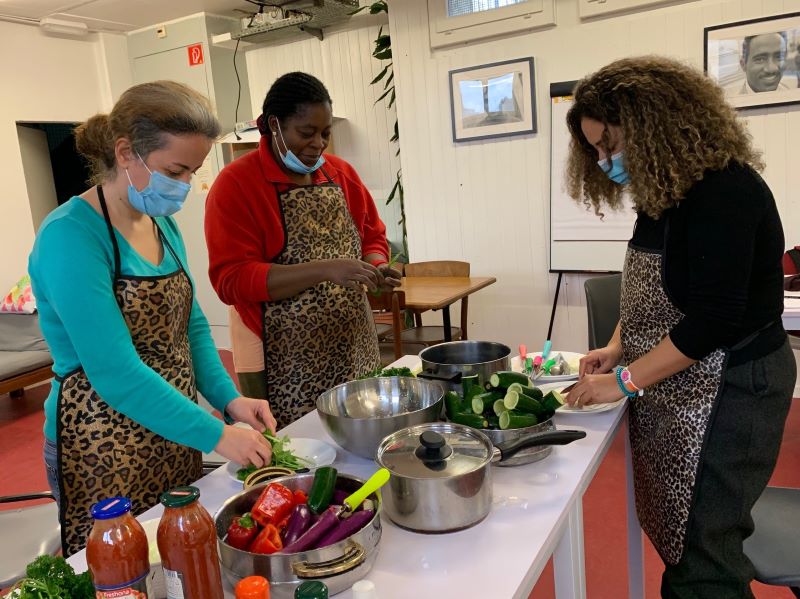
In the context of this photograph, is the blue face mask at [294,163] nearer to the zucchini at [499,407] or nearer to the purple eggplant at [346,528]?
the zucchini at [499,407]

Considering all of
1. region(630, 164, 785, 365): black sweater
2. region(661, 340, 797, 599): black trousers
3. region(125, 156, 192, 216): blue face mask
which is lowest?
region(661, 340, 797, 599): black trousers

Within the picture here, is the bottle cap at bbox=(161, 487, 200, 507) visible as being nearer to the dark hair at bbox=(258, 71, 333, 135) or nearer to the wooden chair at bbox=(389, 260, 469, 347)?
the dark hair at bbox=(258, 71, 333, 135)

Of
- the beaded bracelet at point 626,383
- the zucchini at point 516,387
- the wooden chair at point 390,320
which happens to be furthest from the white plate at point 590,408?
the wooden chair at point 390,320

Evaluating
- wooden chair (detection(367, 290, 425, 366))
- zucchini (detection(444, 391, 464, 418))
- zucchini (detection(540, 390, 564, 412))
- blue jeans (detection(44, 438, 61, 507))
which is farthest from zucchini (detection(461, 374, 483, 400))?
wooden chair (detection(367, 290, 425, 366))

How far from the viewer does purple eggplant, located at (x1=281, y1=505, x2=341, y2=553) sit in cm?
93

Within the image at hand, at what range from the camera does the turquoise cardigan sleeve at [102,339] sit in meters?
1.22

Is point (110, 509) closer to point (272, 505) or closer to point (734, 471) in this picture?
point (272, 505)

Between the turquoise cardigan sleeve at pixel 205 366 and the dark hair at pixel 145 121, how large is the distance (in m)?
0.23

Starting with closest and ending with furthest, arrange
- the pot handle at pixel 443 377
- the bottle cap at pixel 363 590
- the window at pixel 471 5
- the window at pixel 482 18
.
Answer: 1. the bottle cap at pixel 363 590
2. the pot handle at pixel 443 377
3. the window at pixel 482 18
4. the window at pixel 471 5

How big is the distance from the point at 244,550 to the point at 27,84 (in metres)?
5.58

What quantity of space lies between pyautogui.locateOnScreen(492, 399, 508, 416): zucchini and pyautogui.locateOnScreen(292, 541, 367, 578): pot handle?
0.51 m

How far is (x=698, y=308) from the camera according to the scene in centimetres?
132

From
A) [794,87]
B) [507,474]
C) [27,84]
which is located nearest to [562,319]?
[794,87]

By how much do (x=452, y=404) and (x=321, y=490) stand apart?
1.51 ft
